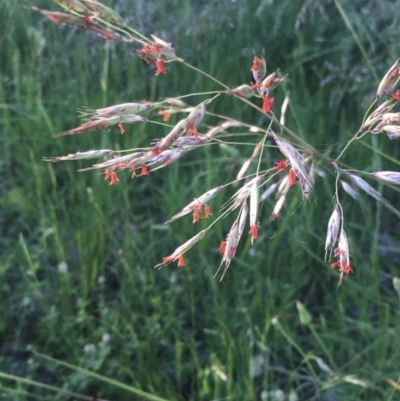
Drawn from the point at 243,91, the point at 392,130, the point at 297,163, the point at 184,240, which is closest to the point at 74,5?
the point at 243,91

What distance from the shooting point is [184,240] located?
5.69 feet

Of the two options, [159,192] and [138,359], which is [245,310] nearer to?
[138,359]

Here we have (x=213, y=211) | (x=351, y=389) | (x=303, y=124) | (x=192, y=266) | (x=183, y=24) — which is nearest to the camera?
(x=351, y=389)

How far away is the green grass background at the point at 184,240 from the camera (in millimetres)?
1434

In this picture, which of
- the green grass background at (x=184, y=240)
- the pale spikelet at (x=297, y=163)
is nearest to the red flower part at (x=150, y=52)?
the pale spikelet at (x=297, y=163)

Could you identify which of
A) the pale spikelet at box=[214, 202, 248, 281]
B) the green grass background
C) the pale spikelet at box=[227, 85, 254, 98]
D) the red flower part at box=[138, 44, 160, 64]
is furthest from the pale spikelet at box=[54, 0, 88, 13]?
the green grass background

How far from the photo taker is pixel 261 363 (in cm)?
141

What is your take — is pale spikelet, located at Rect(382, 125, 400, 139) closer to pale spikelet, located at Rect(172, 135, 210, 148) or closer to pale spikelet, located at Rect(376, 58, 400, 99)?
pale spikelet, located at Rect(376, 58, 400, 99)

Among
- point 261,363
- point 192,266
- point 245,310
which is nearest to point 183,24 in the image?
point 192,266

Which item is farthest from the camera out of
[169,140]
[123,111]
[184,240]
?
[184,240]

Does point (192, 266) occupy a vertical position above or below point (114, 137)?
below

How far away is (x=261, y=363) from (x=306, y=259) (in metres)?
0.40

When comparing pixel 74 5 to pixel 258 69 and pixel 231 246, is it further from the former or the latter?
pixel 231 246

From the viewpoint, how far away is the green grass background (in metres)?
1.43
